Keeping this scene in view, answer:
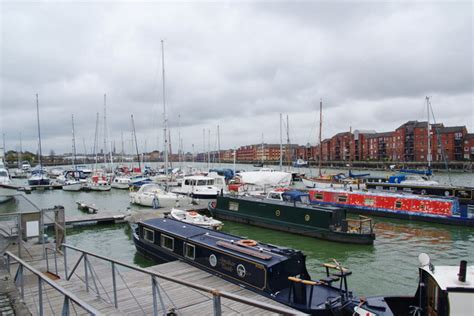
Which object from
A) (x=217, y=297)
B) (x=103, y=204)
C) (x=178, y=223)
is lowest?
(x=103, y=204)

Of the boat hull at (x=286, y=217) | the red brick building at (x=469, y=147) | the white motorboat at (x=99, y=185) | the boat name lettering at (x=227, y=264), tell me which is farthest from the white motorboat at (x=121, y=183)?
the red brick building at (x=469, y=147)

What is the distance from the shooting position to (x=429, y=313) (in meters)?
9.13

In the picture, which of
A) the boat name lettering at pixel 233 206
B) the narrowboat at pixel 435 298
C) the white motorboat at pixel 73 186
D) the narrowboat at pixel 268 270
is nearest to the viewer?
the narrowboat at pixel 435 298

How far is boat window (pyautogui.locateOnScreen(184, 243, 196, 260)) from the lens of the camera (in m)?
14.2

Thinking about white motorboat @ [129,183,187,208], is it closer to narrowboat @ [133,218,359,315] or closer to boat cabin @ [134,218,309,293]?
boat cabin @ [134,218,309,293]

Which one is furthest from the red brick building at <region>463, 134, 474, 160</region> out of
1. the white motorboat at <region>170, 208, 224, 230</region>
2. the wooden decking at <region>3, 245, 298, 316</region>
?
the wooden decking at <region>3, 245, 298, 316</region>

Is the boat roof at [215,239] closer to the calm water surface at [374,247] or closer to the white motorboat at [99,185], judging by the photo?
the calm water surface at [374,247]

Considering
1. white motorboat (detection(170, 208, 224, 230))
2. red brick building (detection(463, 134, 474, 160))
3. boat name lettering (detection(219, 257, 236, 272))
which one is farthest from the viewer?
red brick building (detection(463, 134, 474, 160))

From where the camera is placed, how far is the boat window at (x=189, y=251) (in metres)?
14.2

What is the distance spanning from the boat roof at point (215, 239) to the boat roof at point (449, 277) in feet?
13.8

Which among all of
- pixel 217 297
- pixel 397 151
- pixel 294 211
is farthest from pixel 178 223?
pixel 397 151

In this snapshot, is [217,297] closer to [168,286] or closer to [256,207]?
[168,286]

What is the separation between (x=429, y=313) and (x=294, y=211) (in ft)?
54.1

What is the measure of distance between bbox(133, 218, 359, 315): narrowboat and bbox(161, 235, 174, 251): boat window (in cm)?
25
